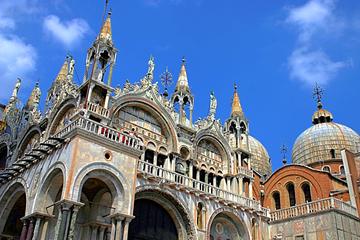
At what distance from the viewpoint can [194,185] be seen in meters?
21.5

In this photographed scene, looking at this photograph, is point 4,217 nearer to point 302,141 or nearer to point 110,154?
point 110,154

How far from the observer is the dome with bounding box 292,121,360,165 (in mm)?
41781

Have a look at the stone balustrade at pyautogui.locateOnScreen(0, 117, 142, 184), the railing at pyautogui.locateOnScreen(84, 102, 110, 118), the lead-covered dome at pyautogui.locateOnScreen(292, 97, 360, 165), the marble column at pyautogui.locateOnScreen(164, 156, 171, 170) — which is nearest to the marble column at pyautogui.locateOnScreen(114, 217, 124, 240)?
the stone balustrade at pyautogui.locateOnScreen(0, 117, 142, 184)

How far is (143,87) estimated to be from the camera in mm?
23234

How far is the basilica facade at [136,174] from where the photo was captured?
1642 cm

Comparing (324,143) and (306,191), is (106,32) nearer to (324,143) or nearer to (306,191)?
(306,191)

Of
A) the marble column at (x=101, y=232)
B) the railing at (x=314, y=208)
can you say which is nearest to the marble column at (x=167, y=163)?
the marble column at (x=101, y=232)

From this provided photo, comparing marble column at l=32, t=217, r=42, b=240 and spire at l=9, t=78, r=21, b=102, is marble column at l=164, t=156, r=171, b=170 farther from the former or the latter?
spire at l=9, t=78, r=21, b=102

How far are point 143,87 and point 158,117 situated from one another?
2017 millimetres

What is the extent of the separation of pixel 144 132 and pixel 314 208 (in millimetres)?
11372

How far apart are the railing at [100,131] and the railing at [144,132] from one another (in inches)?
157

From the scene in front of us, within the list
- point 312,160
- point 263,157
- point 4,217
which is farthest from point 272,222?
point 263,157

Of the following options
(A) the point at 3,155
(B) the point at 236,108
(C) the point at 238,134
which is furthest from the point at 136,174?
(A) the point at 3,155

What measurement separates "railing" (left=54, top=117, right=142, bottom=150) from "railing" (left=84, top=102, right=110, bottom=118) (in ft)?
7.61
